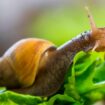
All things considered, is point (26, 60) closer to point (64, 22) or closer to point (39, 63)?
point (39, 63)

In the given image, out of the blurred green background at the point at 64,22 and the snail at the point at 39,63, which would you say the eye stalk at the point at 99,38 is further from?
the blurred green background at the point at 64,22

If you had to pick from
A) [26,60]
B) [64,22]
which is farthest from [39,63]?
[64,22]

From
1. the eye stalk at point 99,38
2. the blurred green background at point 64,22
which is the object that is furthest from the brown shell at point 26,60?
the blurred green background at point 64,22

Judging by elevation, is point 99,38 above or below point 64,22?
above

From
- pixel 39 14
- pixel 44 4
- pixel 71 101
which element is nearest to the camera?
pixel 71 101

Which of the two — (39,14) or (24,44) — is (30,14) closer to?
(39,14)

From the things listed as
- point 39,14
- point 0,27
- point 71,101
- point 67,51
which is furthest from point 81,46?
point 0,27
